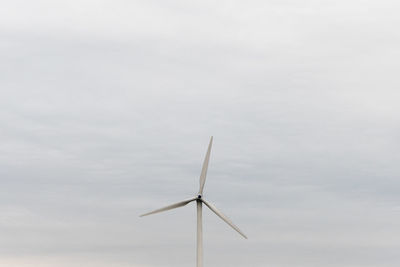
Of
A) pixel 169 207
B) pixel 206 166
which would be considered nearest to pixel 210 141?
pixel 206 166

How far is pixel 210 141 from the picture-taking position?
121688 mm

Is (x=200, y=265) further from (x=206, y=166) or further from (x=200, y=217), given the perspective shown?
(x=206, y=166)

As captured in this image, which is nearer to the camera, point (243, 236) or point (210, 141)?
point (243, 236)

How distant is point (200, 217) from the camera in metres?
125

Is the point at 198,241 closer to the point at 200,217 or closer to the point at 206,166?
the point at 200,217

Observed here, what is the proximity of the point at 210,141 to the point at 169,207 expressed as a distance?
48.5 feet

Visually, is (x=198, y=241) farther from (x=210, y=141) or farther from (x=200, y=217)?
(x=210, y=141)

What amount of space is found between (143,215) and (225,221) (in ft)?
42.5

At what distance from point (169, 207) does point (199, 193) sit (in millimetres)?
8213

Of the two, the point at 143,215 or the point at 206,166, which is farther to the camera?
the point at 206,166

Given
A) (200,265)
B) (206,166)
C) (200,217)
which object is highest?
(206,166)

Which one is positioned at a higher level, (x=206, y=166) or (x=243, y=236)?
(x=206, y=166)

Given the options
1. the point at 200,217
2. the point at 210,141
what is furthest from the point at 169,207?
the point at 210,141

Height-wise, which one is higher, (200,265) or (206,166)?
(206,166)
